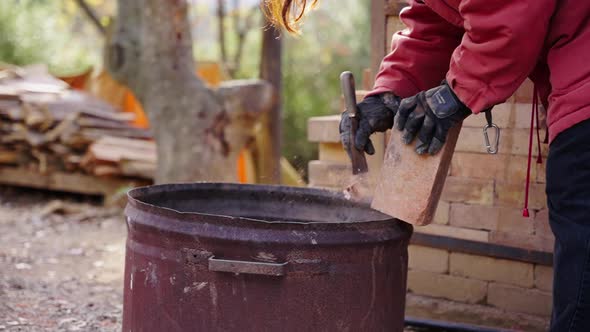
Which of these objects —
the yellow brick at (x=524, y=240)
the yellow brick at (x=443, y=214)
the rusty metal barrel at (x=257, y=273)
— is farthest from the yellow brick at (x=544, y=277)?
the rusty metal barrel at (x=257, y=273)

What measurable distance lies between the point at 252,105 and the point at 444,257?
300cm

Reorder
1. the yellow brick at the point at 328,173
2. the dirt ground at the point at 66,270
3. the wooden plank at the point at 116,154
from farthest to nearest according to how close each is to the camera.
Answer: the wooden plank at the point at 116,154 → the yellow brick at the point at 328,173 → the dirt ground at the point at 66,270

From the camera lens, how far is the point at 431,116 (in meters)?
2.35


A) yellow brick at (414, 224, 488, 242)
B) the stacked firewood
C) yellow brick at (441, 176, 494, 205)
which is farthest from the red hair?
the stacked firewood

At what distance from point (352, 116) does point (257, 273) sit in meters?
0.62

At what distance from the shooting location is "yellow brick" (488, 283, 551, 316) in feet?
12.4

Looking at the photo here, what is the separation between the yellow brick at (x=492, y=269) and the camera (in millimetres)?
3820

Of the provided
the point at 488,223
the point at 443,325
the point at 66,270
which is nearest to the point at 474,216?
the point at 488,223

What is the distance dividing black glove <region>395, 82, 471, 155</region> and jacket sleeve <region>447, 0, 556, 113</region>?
5 centimetres

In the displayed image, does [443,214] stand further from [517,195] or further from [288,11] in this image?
[288,11]

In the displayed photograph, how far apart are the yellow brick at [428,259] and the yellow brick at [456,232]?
9 cm

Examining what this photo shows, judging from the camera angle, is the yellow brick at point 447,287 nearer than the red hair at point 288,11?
No

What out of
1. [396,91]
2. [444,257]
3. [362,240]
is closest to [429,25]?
[396,91]

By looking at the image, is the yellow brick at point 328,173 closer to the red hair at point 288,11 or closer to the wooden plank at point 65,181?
the red hair at point 288,11
